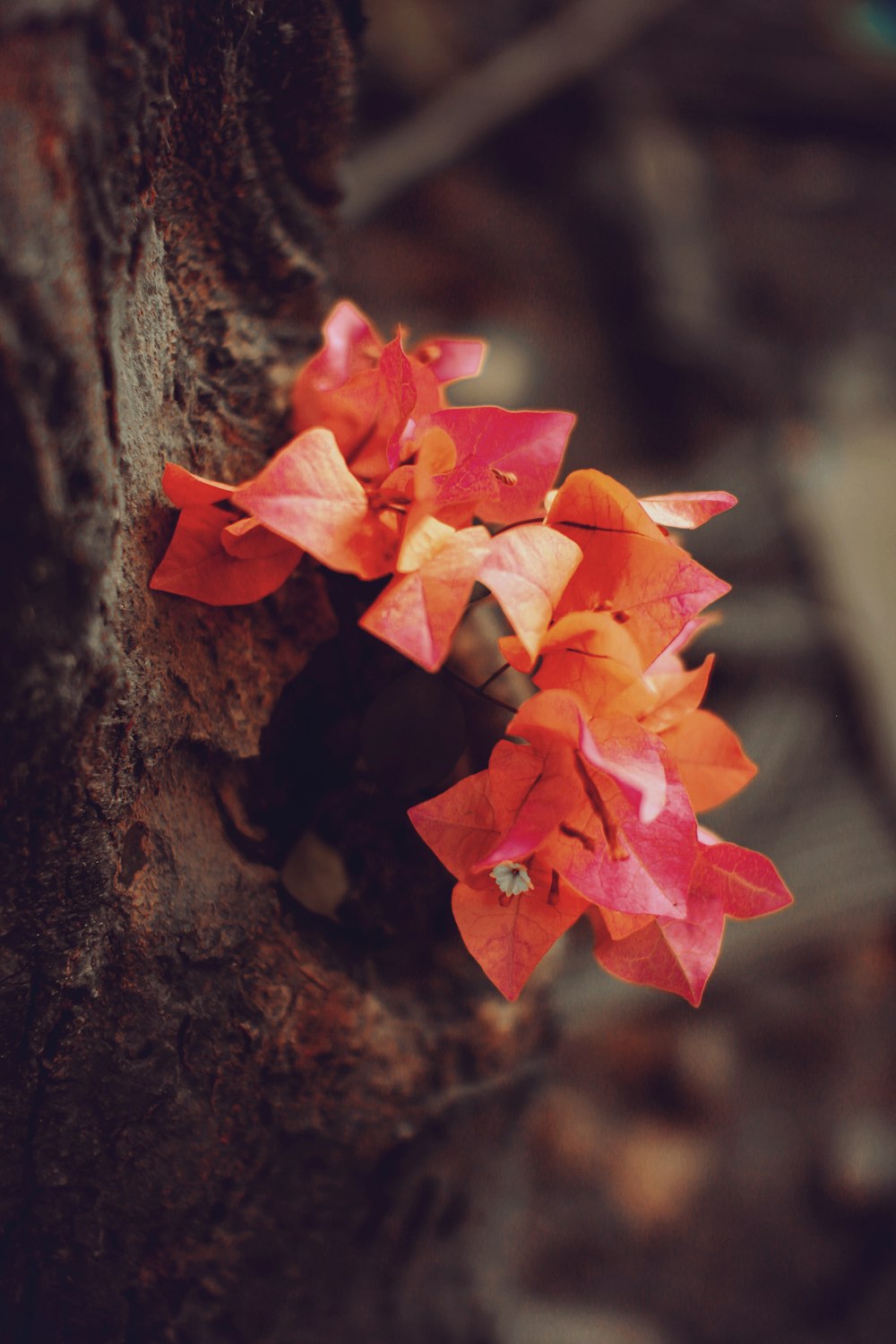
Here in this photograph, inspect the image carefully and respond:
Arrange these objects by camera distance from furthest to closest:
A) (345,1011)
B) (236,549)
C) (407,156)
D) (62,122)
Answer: (407,156)
(345,1011)
(236,549)
(62,122)

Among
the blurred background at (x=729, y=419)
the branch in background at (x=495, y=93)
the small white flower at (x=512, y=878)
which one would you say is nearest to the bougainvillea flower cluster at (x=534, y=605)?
the small white flower at (x=512, y=878)

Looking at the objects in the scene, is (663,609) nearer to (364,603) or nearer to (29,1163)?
(364,603)

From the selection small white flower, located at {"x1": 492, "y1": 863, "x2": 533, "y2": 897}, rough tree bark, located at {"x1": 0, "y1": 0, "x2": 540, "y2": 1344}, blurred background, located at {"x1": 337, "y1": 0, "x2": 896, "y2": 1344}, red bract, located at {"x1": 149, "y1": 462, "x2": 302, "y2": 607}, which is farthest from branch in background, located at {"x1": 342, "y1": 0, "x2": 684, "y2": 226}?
small white flower, located at {"x1": 492, "y1": 863, "x2": 533, "y2": 897}

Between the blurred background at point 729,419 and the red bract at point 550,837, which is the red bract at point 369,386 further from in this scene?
the blurred background at point 729,419

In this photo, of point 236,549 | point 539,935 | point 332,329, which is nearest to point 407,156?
point 332,329

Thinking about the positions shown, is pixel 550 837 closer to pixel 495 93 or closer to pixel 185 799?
pixel 185 799

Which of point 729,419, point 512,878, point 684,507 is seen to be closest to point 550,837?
point 512,878
